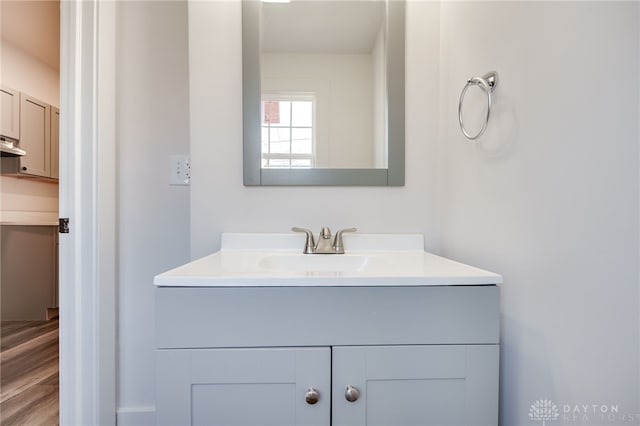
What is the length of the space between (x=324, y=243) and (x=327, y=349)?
0.43 m

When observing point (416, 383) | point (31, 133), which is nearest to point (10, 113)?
point (31, 133)

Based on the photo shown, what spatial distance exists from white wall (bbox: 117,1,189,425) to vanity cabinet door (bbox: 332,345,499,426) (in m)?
0.85

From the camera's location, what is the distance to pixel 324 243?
3.36 ft

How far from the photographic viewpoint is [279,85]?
43.1 inches

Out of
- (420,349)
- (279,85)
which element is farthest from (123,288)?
(420,349)

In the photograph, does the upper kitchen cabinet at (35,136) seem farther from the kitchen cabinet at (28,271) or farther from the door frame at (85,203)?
the door frame at (85,203)

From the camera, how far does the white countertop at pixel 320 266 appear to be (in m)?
0.63

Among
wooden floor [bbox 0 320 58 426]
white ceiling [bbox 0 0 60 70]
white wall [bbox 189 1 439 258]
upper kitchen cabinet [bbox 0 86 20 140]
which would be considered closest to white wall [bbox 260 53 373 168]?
white wall [bbox 189 1 439 258]

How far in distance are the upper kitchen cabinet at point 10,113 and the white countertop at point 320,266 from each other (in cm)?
265

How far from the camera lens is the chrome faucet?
40.2 inches

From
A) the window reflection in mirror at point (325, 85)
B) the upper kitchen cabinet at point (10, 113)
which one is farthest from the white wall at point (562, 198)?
the upper kitchen cabinet at point (10, 113)

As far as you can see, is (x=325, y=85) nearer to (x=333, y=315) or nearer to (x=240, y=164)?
(x=240, y=164)

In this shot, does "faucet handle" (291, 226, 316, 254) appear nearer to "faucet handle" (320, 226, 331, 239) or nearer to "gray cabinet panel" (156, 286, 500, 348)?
"faucet handle" (320, 226, 331, 239)

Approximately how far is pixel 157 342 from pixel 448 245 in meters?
0.89
